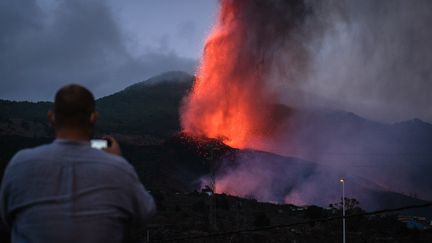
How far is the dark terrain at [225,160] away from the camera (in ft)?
163

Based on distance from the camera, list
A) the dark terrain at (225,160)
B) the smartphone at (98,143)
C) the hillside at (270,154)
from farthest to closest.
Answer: the hillside at (270,154) < the dark terrain at (225,160) < the smartphone at (98,143)

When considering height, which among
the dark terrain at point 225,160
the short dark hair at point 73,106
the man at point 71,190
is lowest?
the man at point 71,190

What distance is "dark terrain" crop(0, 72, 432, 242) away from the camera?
4975 cm

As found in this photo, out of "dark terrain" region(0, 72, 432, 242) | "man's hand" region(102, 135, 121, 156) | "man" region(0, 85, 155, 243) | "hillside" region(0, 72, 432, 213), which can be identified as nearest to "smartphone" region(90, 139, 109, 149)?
"man's hand" region(102, 135, 121, 156)

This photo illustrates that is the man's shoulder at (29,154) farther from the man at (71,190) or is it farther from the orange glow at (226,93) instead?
the orange glow at (226,93)

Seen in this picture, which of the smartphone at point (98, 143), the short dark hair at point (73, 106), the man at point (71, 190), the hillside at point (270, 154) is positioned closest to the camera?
the man at point (71, 190)

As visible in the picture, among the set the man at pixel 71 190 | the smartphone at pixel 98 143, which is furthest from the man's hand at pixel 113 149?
the man at pixel 71 190

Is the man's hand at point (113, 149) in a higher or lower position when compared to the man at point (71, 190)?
higher

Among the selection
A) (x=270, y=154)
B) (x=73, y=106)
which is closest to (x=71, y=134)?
(x=73, y=106)

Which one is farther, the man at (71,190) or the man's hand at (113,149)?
the man's hand at (113,149)

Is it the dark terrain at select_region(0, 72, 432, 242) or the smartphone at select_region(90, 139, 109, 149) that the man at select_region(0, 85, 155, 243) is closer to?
the smartphone at select_region(90, 139, 109, 149)

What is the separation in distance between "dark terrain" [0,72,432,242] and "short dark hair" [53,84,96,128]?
32160 millimetres

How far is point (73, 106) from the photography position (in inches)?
117

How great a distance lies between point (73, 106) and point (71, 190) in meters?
0.50
